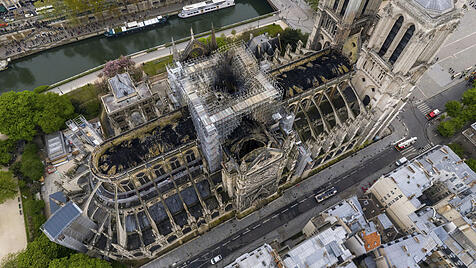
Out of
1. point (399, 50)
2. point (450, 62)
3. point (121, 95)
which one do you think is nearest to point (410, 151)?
point (399, 50)

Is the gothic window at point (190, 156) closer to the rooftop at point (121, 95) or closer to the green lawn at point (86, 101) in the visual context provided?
the rooftop at point (121, 95)

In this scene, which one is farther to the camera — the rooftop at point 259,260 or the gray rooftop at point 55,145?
the gray rooftop at point 55,145

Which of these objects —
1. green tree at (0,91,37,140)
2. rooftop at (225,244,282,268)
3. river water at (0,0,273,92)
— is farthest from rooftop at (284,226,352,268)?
river water at (0,0,273,92)

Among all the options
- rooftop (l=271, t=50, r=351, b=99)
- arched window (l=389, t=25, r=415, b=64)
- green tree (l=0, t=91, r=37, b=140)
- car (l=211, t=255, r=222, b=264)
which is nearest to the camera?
arched window (l=389, t=25, r=415, b=64)

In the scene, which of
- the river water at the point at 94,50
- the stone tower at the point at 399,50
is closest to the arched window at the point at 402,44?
the stone tower at the point at 399,50

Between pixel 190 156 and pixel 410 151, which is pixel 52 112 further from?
pixel 410 151

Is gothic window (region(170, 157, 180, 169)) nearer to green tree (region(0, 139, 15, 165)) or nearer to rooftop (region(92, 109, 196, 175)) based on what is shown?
rooftop (region(92, 109, 196, 175))
